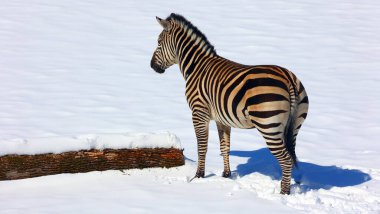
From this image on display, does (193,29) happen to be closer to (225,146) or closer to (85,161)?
(225,146)

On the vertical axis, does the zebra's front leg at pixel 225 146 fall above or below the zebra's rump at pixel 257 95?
below

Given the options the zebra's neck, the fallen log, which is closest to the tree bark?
the fallen log

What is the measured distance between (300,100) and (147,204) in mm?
2393

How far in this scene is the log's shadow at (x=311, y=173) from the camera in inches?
343

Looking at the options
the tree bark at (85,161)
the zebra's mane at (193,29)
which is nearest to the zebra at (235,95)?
the zebra's mane at (193,29)

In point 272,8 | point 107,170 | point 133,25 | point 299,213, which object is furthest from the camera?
point 272,8

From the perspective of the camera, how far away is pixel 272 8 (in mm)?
24453

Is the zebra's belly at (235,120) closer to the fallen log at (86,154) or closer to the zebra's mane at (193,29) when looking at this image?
the fallen log at (86,154)

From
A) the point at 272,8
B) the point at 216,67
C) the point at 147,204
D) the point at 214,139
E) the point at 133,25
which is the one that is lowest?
the point at 147,204

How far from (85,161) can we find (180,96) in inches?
276

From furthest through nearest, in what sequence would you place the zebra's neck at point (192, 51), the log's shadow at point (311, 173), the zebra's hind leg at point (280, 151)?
the zebra's neck at point (192, 51) → the log's shadow at point (311, 173) → the zebra's hind leg at point (280, 151)

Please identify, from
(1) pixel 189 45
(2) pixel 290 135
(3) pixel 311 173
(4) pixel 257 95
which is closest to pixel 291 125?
(2) pixel 290 135

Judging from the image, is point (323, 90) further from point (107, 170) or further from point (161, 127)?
point (107, 170)

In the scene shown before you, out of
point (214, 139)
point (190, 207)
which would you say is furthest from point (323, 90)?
point (190, 207)
